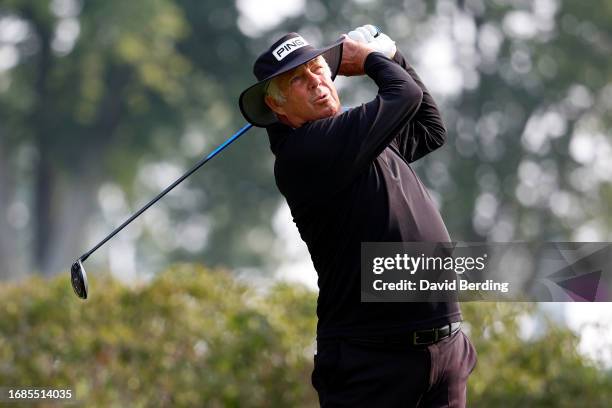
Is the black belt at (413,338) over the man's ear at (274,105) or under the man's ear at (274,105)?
→ under

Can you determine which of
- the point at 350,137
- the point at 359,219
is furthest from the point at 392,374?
the point at 350,137

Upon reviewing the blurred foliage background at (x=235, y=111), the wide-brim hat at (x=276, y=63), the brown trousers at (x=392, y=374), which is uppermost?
the blurred foliage background at (x=235, y=111)

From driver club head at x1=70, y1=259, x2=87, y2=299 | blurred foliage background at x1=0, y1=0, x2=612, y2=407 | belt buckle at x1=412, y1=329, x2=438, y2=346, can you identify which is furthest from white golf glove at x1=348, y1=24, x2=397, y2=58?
blurred foliage background at x1=0, y1=0, x2=612, y2=407

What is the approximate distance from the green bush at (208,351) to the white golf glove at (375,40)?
3.13 metres

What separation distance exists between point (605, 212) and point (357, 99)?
283 inches

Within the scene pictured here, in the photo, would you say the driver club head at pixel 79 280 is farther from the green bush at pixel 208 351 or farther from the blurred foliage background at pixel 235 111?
the blurred foliage background at pixel 235 111

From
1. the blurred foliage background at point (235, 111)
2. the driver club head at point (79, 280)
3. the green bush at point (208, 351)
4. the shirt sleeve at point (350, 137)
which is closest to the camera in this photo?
the shirt sleeve at point (350, 137)

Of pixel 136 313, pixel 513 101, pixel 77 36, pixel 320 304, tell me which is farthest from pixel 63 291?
pixel 513 101

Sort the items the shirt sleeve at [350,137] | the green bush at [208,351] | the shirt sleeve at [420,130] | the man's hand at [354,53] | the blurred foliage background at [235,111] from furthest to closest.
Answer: the blurred foliage background at [235,111] → the green bush at [208,351] → the shirt sleeve at [420,130] → the man's hand at [354,53] → the shirt sleeve at [350,137]

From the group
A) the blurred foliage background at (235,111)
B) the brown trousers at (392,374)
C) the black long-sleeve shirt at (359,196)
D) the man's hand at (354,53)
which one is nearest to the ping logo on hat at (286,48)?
the man's hand at (354,53)

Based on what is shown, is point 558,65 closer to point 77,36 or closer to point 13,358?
point 77,36

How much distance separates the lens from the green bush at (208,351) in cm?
701

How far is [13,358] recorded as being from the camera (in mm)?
7316

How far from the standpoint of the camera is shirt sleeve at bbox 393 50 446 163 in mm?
4391
